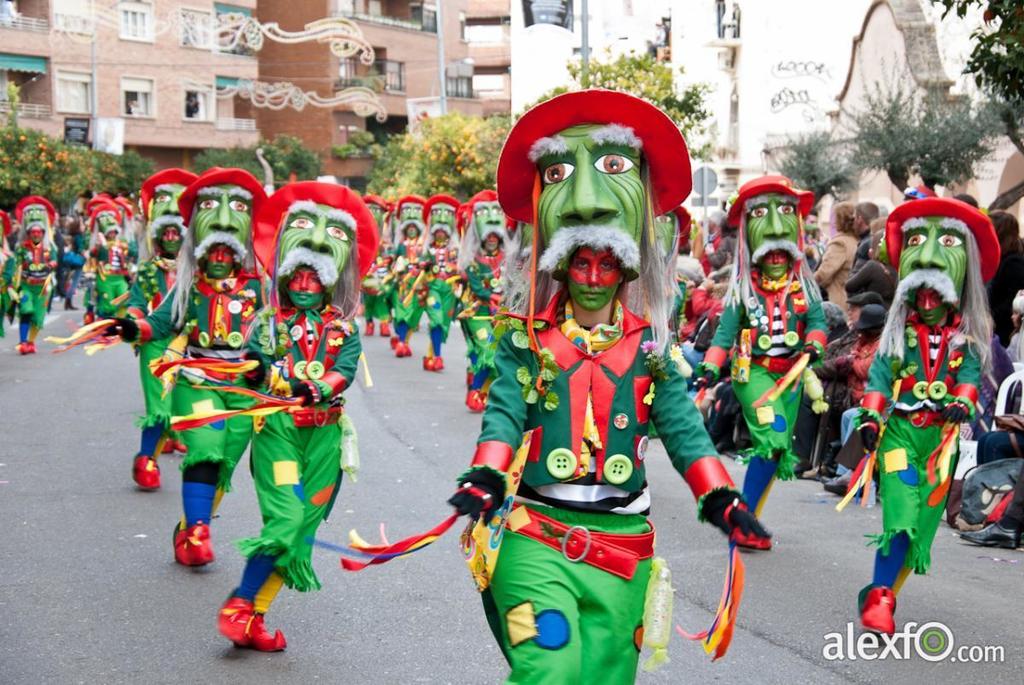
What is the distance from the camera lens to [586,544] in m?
4.04

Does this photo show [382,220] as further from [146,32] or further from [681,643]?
[146,32]

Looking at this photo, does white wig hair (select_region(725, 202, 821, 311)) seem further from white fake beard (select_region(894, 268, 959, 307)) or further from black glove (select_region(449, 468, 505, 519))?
black glove (select_region(449, 468, 505, 519))

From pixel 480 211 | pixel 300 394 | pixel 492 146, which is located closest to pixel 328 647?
pixel 300 394

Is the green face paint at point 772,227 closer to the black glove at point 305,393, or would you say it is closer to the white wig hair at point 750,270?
the white wig hair at point 750,270


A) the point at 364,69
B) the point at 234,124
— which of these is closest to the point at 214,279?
the point at 234,124

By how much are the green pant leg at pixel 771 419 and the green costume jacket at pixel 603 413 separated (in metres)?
4.01

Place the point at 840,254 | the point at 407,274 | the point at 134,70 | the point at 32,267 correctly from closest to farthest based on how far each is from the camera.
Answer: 1. the point at 840,254
2. the point at 32,267
3. the point at 407,274
4. the point at 134,70

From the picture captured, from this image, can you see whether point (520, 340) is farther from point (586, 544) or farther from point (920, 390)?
point (920, 390)

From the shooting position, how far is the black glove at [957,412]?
6559 mm

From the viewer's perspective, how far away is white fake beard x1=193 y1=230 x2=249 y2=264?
799cm

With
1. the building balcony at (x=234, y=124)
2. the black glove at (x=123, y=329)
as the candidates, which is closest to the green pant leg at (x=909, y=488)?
the black glove at (x=123, y=329)

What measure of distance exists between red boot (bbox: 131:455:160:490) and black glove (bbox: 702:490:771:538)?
6.71m

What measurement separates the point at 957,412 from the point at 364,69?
56.9 metres

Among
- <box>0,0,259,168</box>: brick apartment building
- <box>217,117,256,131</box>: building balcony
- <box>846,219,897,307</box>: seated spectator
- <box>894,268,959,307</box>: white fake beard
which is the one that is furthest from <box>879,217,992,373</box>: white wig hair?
<box>217,117,256,131</box>: building balcony
